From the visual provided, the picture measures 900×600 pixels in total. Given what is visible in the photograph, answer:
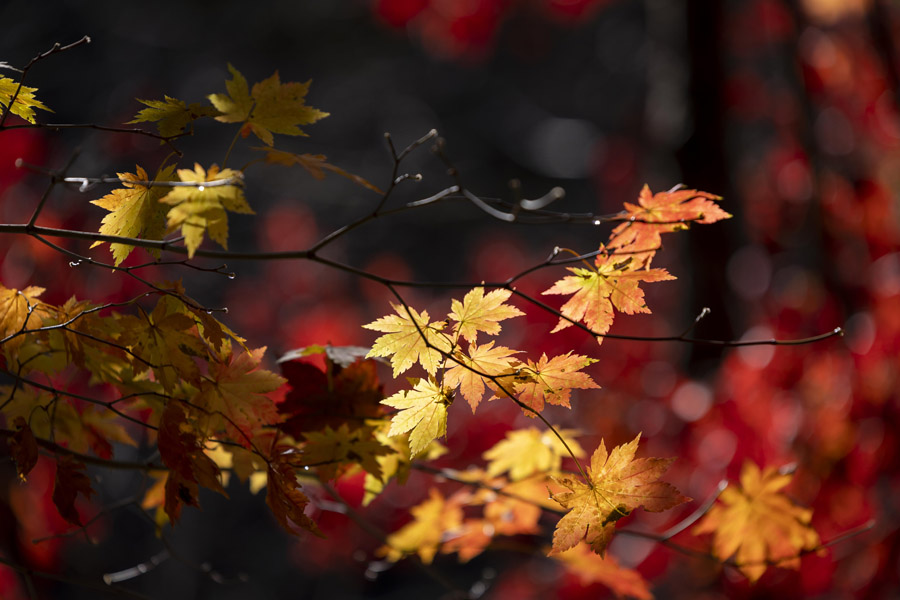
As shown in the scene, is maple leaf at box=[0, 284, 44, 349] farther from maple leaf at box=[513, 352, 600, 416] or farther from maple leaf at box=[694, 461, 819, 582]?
maple leaf at box=[694, 461, 819, 582]

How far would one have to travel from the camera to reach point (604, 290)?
822 mm

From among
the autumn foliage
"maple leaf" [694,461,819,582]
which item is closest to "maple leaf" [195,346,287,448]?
the autumn foliage

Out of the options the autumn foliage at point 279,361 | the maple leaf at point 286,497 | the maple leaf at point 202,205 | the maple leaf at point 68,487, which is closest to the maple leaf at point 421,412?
the autumn foliage at point 279,361

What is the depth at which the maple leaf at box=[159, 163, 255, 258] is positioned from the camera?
2.14 ft

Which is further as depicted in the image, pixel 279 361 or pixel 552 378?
pixel 279 361

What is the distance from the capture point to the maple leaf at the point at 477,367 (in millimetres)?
780

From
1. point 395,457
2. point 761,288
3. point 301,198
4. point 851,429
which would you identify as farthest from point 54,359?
point 301,198

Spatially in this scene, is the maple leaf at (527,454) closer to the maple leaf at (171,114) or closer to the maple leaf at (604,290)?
the maple leaf at (604,290)

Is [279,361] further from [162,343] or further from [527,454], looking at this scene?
[527,454]

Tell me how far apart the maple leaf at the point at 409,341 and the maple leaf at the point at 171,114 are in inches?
12.4

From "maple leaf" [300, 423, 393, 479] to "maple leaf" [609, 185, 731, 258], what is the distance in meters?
0.42

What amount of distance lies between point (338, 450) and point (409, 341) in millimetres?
233

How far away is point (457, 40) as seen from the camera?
21.4 feet

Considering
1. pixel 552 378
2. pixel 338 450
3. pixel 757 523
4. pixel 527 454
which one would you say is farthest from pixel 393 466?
pixel 757 523
